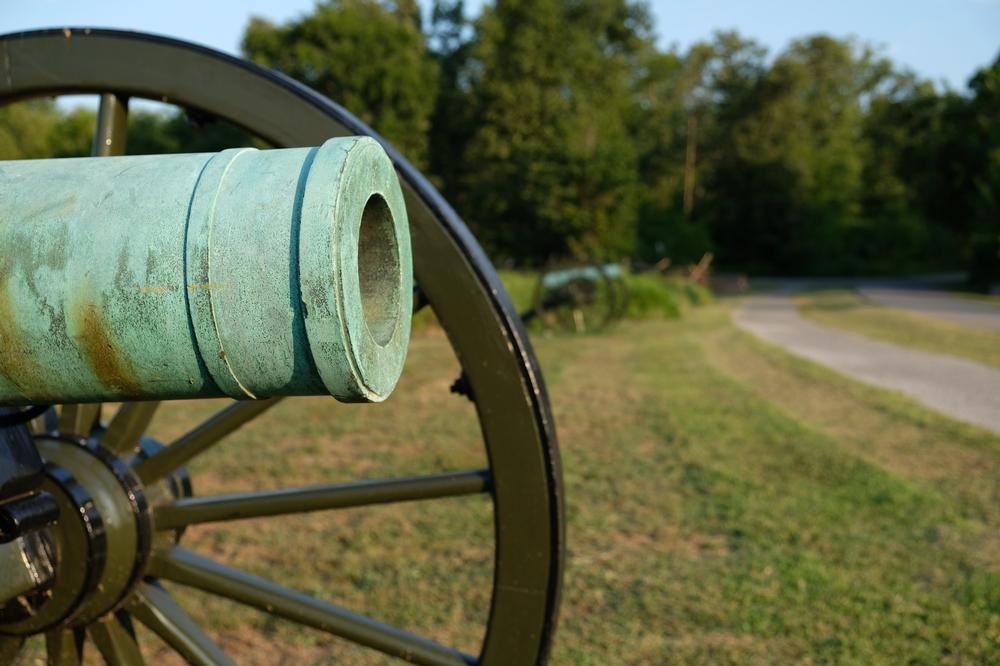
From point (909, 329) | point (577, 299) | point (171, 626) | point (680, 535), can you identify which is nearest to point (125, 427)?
point (171, 626)

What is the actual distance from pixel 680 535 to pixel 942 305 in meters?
21.1

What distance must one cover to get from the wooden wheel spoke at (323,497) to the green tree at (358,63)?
34.6m

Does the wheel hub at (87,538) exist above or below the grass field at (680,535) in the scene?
above

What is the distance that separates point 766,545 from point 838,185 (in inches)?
2133

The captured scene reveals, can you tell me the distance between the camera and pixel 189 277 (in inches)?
47.1

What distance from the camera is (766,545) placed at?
163 inches

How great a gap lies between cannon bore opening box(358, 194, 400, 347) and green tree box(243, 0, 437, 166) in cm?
3509

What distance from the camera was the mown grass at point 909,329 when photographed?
12.2 meters

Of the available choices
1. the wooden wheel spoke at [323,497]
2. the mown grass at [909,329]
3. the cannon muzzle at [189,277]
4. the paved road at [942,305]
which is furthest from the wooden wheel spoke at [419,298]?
the paved road at [942,305]

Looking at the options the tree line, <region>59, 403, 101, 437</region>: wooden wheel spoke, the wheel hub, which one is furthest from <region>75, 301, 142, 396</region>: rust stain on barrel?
the tree line

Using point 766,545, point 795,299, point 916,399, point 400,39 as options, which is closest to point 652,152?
point 400,39

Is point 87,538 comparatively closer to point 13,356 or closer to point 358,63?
point 13,356

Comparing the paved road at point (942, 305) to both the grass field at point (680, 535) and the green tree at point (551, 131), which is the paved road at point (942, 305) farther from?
the grass field at point (680, 535)

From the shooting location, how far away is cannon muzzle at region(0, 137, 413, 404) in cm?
117
